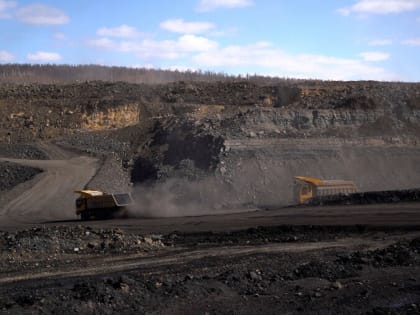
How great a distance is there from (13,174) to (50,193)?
15.0ft

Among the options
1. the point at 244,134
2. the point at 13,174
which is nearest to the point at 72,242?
the point at 244,134

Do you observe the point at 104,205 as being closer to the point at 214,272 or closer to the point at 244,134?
the point at 244,134

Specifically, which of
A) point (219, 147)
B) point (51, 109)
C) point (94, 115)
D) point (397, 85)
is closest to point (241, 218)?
point (219, 147)

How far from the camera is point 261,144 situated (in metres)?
40.6

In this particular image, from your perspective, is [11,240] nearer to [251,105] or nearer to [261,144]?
[261,144]

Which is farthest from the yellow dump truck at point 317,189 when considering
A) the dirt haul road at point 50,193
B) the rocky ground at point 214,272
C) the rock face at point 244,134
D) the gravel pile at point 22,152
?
the gravel pile at point 22,152

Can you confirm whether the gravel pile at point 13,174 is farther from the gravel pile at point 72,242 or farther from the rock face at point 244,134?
the gravel pile at point 72,242

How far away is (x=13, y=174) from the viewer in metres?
43.1

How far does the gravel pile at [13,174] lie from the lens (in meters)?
42.0

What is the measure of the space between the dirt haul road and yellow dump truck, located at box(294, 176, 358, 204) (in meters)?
12.6

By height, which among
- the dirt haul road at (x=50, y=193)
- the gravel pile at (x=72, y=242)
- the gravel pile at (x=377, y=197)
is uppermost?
the gravel pile at (x=377, y=197)

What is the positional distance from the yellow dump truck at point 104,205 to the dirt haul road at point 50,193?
10.8 ft

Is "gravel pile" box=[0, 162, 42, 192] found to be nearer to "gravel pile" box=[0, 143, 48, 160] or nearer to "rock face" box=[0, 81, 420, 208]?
"gravel pile" box=[0, 143, 48, 160]

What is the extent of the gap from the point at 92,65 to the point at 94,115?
60463 millimetres
